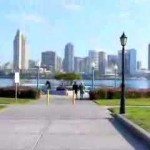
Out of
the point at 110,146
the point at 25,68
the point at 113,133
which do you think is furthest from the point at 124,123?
the point at 25,68

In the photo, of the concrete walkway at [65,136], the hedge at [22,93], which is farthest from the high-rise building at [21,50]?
the concrete walkway at [65,136]

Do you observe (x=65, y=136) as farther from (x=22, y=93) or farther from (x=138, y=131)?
(x=22, y=93)

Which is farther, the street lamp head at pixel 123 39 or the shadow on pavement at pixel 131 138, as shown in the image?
the street lamp head at pixel 123 39

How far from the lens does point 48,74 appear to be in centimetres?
11306

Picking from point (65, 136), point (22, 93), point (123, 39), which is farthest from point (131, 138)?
point (22, 93)

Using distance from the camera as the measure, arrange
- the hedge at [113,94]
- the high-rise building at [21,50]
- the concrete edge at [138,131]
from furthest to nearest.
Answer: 1. the high-rise building at [21,50]
2. the hedge at [113,94]
3. the concrete edge at [138,131]

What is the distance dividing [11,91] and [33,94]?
241 cm

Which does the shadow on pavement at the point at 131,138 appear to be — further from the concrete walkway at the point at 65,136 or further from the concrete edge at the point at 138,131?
the concrete edge at the point at 138,131

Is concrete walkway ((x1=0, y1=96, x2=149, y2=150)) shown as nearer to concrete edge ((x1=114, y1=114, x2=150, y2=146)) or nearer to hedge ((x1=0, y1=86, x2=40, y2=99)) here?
concrete edge ((x1=114, y1=114, x2=150, y2=146))

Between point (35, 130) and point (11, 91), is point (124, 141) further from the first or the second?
point (11, 91)

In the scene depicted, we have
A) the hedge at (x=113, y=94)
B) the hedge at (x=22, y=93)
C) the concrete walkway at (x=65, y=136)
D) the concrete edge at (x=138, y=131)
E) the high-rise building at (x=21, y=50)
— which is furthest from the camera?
the high-rise building at (x=21, y=50)

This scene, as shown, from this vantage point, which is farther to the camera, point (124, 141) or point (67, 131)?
point (67, 131)

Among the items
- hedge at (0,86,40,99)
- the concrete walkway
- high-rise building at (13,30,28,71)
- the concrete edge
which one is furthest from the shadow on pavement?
high-rise building at (13,30,28,71)

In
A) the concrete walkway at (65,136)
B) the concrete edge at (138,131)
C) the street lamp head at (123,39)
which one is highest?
the street lamp head at (123,39)
